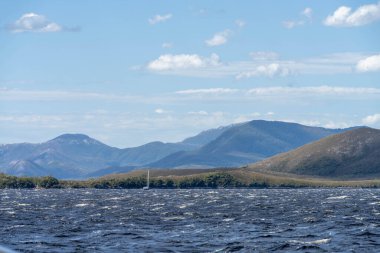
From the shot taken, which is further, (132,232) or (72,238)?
(132,232)

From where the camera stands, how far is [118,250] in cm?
7300

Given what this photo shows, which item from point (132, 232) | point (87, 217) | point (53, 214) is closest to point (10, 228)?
point (132, 232)

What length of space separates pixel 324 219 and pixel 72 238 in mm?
34829

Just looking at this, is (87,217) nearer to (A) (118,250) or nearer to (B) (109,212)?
(B) (109,212)

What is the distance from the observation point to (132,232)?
9094cm

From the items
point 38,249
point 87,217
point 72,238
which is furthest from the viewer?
point 87,217

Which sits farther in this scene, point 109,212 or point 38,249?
point 109,212

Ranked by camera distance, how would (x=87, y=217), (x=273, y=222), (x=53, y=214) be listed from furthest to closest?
1. (x=53, y=214)
2. (x=87, y=217)
3. (x=273, y=222)

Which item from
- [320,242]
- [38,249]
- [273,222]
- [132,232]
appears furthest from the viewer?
[273,222]

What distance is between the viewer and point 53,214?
126 metres

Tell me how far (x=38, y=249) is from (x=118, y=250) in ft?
18.8

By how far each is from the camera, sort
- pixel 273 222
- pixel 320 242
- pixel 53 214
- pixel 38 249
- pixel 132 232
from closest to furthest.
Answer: pixel 38 249 < pixel 320 242 < pixel 132 232 < pixel 273 222 < pixel 53 214

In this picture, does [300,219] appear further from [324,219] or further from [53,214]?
[53,214]

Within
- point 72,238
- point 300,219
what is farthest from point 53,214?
point 72,238
